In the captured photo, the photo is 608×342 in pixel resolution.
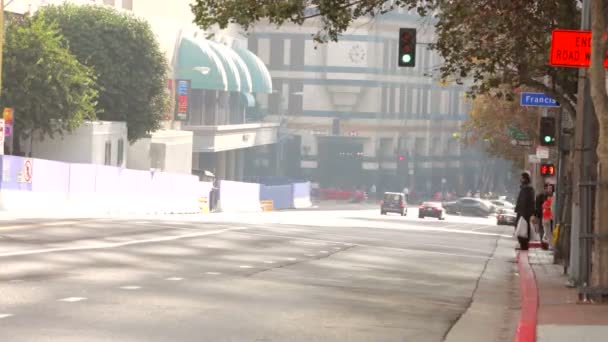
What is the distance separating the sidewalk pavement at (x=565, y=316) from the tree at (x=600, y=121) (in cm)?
52

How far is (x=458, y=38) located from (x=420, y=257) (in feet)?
17.1

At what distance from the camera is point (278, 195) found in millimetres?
108750

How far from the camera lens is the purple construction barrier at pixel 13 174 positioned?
4641cm

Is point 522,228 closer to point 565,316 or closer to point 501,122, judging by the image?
point 565,316

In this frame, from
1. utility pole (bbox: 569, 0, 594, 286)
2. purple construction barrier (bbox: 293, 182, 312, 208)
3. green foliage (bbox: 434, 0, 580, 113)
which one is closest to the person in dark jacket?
green foliage (bbox: 434, 0, 580, 113)

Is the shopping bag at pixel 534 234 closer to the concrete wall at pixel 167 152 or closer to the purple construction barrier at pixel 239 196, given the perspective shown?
the purple construction barrier at pixel 239 196

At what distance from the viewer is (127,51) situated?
79812mm

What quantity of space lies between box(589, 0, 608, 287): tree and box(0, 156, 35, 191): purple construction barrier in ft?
104

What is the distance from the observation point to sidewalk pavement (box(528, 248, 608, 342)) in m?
13.2

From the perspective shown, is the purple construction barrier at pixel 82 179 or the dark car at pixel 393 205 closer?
the purple construction barrier at pixel 82 179

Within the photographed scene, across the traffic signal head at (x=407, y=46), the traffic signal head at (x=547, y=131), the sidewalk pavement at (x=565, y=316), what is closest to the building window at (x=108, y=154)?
the traffic signal head at (x=407, y=46)

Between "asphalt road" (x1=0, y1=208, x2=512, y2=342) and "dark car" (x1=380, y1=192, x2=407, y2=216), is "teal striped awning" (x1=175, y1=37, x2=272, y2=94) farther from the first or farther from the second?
"asphalt road" (x1=0, y1=208, x2=512, y2=342)

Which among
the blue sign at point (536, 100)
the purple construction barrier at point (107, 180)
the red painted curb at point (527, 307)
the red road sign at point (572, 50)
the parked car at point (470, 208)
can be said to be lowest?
the parked car at point (470, 208)

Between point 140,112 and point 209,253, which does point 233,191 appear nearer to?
point 140,112
